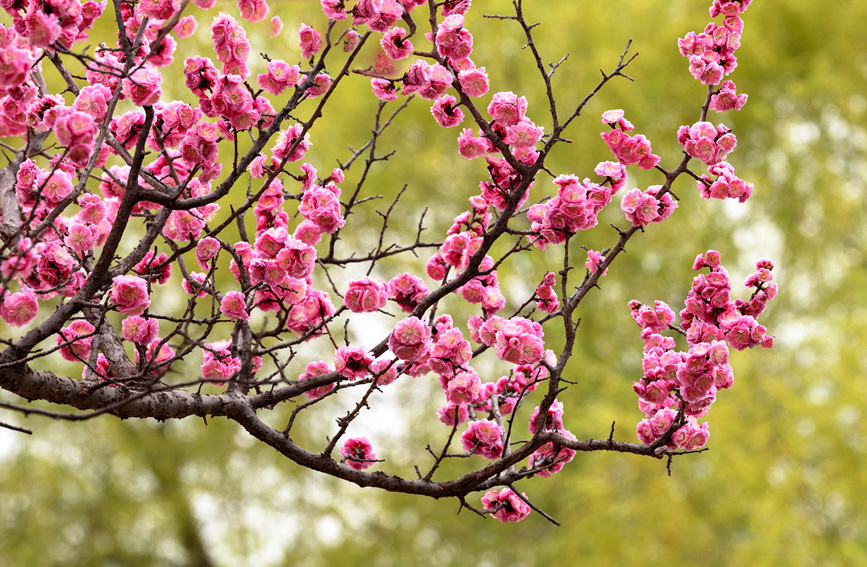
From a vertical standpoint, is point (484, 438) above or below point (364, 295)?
below

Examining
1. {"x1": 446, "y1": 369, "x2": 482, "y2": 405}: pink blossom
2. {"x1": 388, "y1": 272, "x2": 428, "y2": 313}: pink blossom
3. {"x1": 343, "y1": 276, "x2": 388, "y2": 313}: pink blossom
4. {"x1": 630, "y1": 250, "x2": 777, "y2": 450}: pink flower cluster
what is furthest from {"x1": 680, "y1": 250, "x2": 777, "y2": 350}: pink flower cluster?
{"x1": 343, "y1": 276, "x2": 388, "y2": 313}: pink blossom

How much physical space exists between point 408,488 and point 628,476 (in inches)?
173

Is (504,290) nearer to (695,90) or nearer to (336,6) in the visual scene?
(695,90)

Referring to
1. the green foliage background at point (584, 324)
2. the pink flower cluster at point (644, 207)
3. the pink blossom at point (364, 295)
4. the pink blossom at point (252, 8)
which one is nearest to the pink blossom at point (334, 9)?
the pink blossom at point (252, 8)

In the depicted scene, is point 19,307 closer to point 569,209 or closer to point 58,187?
point 58,187

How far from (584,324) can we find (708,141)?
214 inches

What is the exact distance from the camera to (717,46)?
2.43m

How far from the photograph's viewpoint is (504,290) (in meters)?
7.52

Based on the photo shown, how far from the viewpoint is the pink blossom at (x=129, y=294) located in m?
1.99

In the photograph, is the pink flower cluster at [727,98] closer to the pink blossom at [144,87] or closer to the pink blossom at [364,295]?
the pink blossom at [364,295]

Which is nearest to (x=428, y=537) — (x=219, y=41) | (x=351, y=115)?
(x=351, y=115)

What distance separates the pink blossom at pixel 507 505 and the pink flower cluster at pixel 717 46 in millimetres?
1365

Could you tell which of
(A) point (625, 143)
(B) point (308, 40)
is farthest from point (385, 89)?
(A) point (625, 143)

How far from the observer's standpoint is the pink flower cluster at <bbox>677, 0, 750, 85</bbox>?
7.79 ft
